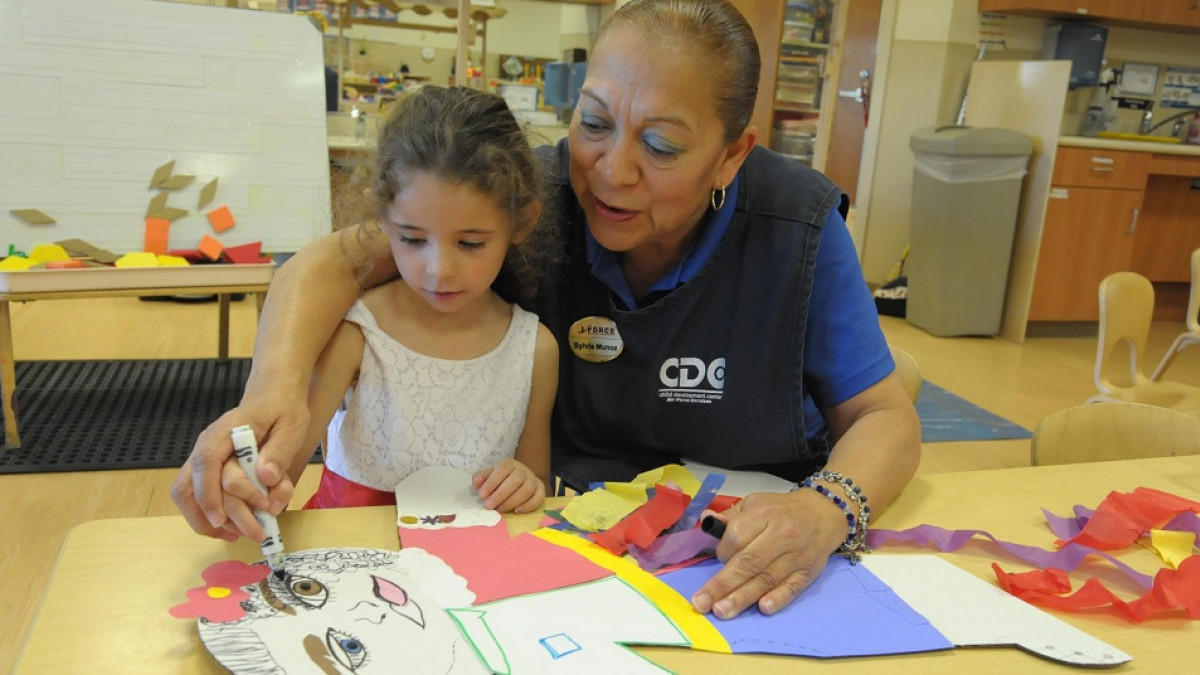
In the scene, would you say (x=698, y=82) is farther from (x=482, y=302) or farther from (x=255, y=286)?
(x=255, y=286)

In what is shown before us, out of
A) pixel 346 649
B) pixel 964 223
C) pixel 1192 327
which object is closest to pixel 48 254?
pixel 346 649

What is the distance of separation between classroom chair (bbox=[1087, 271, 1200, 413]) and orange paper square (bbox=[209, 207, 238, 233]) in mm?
2601

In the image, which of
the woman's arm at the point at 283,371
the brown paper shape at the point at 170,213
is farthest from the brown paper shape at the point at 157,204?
the woman's arm at the point at 283,371

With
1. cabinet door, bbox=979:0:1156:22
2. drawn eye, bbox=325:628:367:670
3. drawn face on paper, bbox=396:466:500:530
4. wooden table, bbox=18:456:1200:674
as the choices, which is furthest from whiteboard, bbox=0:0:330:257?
cabinet door, bbox=979:0:1156:22

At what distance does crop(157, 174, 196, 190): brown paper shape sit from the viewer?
2.84 meters

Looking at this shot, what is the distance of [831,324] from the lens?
1181 millimetres

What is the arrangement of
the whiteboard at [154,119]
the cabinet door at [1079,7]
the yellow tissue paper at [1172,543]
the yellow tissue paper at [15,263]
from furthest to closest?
1. the cabinet door at [1079,7]
2. the whiteboard at [154,119]
3. the yellow tissue paper at [15,263]
4. the yellow tissue paper at [1172,543]

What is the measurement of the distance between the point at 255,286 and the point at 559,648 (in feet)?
7.89

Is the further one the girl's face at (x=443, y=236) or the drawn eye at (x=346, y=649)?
the girl's face at (x=443, y=236)

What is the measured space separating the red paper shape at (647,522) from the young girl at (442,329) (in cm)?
11

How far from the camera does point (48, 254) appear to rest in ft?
8.75

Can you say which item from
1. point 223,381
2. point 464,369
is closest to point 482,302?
point 464,369

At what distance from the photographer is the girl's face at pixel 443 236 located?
102cm

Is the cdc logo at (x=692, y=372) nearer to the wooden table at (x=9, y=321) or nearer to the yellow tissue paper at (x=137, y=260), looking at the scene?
the wooden table at (x=9, y=321)
